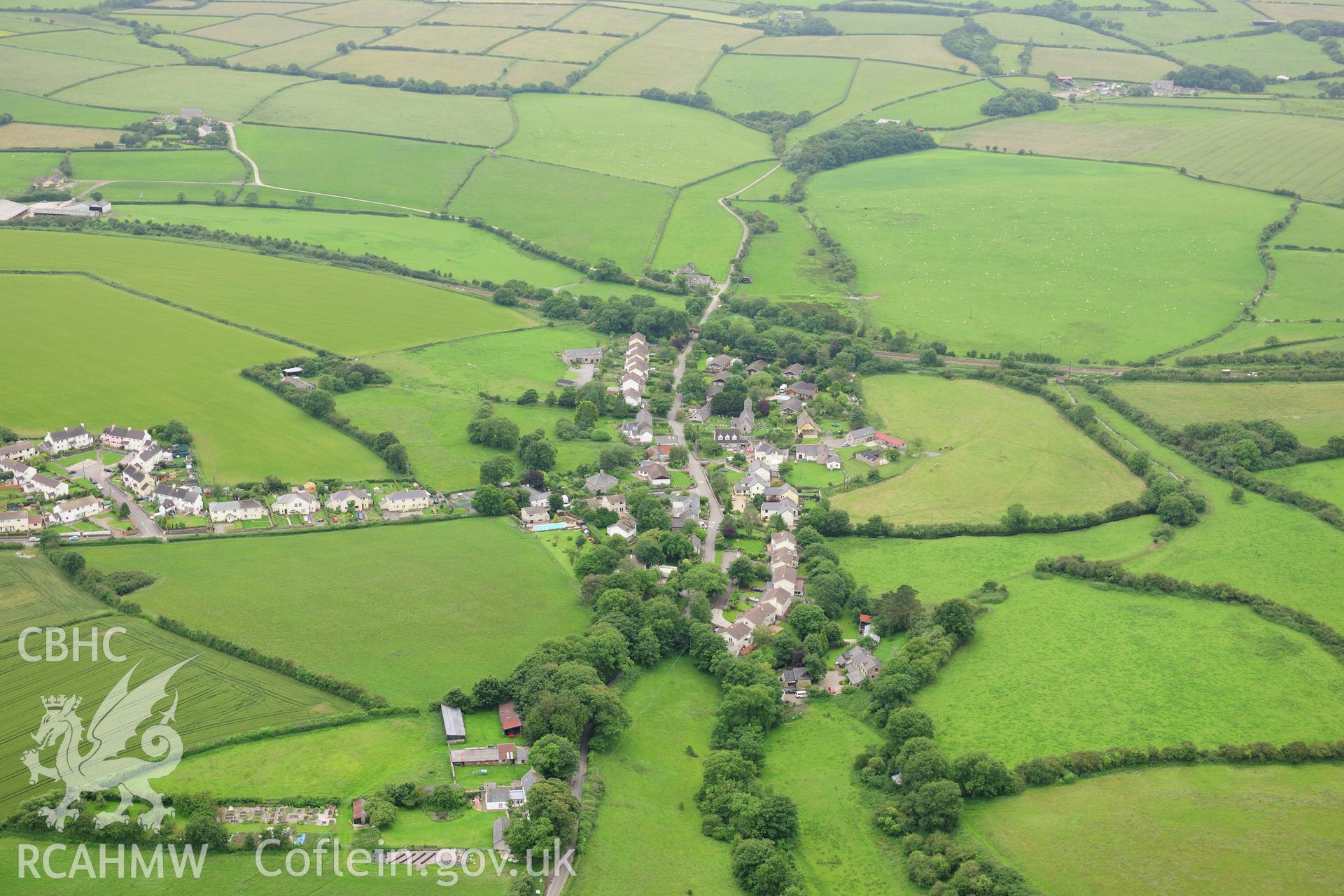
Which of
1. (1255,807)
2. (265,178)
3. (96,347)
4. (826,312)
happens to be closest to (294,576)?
(96,347)

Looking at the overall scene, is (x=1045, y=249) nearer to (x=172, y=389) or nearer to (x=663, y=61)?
(x=663, y=61)

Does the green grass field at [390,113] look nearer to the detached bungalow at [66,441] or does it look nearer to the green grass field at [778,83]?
the green grass field at [778,83]

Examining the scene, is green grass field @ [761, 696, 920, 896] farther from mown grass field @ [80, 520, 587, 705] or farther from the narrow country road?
the narrow country road

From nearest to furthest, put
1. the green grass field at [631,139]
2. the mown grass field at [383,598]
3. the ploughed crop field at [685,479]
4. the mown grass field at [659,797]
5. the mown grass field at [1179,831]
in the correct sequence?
the mown grass field at [1179,831]
the mown grass field at [659,797]
the ploughed crop field at [685,479]
the mown grass field at [383,598]
the green grass field at [631,139]

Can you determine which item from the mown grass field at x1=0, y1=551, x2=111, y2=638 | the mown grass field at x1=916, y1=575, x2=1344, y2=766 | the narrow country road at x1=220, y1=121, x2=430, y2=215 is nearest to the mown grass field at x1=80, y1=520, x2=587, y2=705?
the mown grass field at x1=0, y1=551, x2=111, y2=638

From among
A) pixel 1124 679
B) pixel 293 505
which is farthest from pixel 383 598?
pixel 1124 679

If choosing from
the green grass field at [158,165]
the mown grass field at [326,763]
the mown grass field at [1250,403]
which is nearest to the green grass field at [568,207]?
the green grass field at [158,165]
